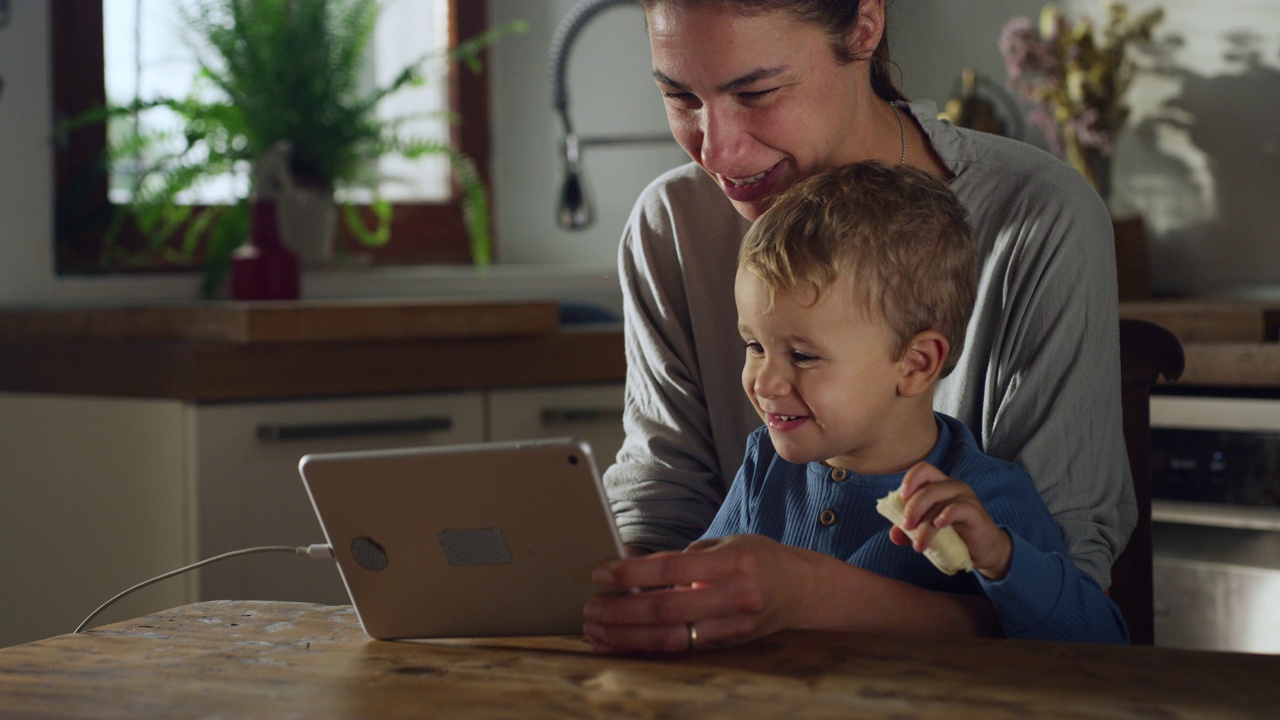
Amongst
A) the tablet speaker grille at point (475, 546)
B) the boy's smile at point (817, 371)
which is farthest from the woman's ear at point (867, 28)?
the tablet speaker grille at point (475, 546)

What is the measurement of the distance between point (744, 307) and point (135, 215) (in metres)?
1.99

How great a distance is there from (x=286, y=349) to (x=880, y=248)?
4.22ft

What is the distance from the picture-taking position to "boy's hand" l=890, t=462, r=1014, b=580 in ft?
2.84

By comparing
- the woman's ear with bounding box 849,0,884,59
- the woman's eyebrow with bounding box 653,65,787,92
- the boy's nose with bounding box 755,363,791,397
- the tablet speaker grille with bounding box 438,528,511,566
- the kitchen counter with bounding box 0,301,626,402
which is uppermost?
the woman's ear with bounding box 849,0,884,59

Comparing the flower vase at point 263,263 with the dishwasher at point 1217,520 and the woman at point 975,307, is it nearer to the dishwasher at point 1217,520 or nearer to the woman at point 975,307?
the woman at point 975,307

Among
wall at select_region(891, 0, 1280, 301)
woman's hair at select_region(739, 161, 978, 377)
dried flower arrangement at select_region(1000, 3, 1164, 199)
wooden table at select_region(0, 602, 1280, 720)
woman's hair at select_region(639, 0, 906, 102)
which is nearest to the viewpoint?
wooden table at select_region(0, 602, 1280, 720)

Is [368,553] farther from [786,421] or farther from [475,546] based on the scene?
[786,421]

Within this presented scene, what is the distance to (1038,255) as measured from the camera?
46.8 inches

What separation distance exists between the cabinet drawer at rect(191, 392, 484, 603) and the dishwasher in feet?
3.71

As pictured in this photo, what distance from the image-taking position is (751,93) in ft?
3.86

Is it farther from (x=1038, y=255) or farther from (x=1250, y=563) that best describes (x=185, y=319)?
(x=1250, y=563)

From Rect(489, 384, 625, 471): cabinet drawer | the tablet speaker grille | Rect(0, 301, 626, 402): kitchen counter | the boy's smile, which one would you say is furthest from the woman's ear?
Rect(489, 384, 625, 471): cabinet drawer

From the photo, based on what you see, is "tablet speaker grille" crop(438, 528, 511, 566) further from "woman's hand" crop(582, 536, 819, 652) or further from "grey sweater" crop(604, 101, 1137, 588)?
"grey sweater" crop(604, 101, 1137, 588)

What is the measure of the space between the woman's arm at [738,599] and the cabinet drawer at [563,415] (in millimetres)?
1403
